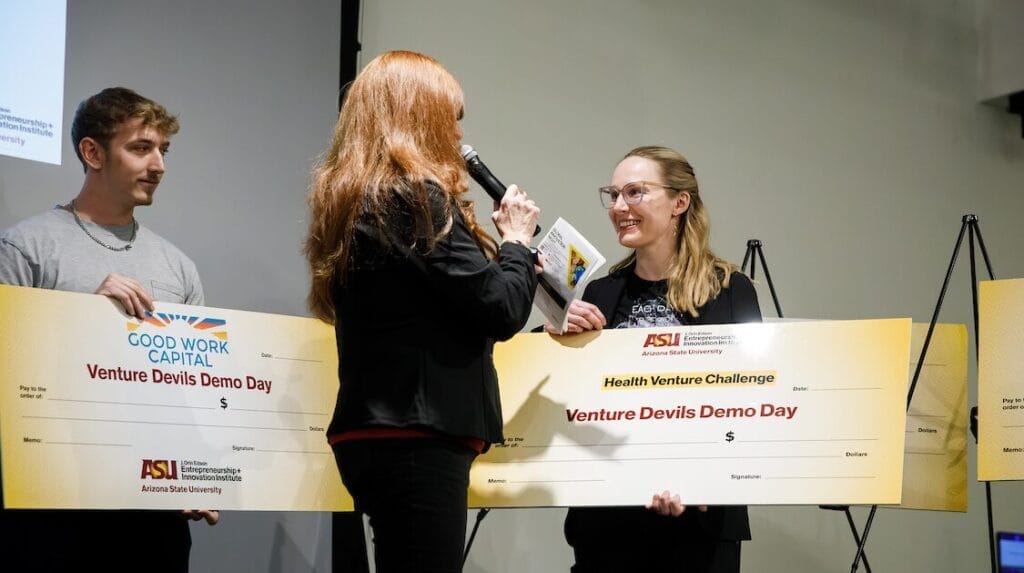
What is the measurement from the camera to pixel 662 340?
9.25 ft

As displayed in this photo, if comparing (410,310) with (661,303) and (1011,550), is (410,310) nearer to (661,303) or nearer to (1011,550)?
(661,303)

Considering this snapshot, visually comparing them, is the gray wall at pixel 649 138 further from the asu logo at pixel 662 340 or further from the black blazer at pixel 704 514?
the asu logo at pixel 662 340

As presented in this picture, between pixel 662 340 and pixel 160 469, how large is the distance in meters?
1.30

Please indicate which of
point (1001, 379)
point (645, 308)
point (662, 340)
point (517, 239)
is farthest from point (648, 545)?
point (1001, 379)

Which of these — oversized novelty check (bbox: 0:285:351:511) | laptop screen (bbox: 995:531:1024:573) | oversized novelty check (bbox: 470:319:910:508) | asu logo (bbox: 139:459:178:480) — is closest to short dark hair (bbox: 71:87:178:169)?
oversized novelty check (bbox: 0:285:351:511)

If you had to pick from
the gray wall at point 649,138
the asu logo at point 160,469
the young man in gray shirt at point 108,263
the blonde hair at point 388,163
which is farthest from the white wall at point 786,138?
the blonde hair at point 388,163

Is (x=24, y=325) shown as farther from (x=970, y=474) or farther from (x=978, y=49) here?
(x=978, y=49)

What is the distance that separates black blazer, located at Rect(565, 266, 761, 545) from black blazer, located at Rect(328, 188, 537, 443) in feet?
2.82

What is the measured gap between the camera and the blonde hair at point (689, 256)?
2.93 meters

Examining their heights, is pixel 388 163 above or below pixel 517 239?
above

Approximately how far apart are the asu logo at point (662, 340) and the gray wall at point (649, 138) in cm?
138

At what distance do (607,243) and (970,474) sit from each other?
7.37 feet

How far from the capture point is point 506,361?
114 inches

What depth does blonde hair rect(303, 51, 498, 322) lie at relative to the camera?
205 cm
